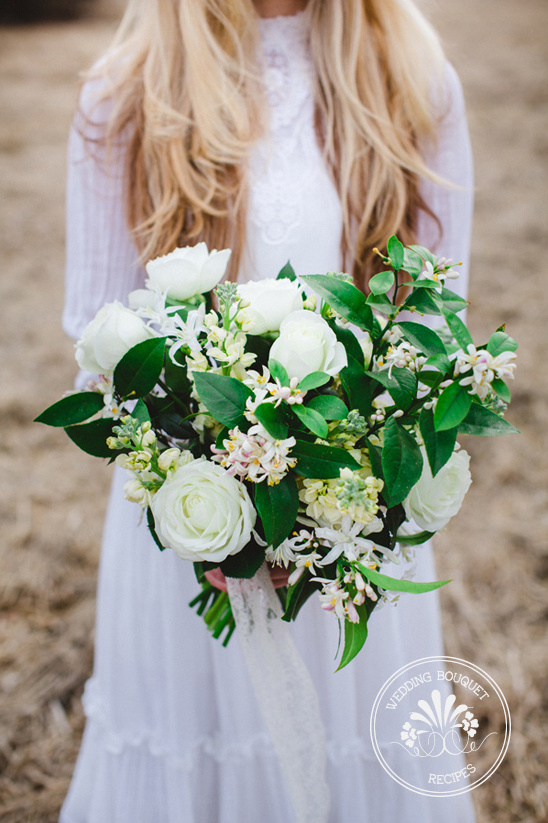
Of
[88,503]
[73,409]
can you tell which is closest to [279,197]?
[73,409]

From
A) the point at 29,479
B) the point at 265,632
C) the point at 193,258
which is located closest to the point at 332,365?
the point at 193,258

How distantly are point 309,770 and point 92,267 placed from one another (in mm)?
896

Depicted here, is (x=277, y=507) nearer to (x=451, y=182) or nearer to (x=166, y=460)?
(x=166, y=460)

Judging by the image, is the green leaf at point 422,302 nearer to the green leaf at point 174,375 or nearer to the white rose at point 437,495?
the white rose at point 437,495

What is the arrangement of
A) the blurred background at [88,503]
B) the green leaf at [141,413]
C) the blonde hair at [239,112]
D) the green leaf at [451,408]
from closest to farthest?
1. the green leaf at [451,408]
2. the green leaf at [141,413]
3. the blonde hair at [239,112]
4. the blurred background at [88,503]

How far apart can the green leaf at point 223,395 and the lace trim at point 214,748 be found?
85 cm

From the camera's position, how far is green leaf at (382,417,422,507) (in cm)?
61

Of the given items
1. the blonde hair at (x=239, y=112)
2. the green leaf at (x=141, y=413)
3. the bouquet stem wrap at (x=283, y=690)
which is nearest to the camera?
the green leaf at (x=141, y=413)

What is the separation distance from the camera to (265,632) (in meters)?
0.84

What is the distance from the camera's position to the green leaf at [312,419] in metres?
0.59

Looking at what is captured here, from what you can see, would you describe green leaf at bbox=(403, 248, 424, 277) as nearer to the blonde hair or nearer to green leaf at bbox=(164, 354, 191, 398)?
green leaf at bbox=(164, 354, 191, 398)

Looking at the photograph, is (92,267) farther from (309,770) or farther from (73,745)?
(73,745)

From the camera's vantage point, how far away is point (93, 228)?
1.08 meters

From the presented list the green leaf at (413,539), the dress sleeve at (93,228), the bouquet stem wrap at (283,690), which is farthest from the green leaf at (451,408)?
the dress sleeve at (93,228)
